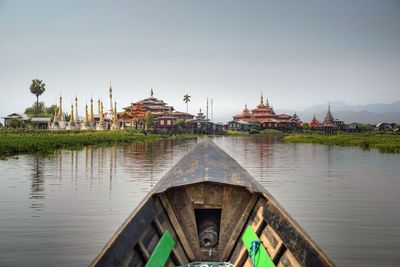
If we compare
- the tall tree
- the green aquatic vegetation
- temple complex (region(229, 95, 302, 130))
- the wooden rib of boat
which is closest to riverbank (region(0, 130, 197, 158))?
the tall tree

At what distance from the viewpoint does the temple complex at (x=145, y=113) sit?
57.8 metres

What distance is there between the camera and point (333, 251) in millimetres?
5582

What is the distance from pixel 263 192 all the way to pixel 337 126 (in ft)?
245

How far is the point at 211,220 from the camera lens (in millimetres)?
4531

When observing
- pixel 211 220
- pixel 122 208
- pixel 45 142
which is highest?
pixel 45 142

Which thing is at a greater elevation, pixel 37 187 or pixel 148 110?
pixel 148 110

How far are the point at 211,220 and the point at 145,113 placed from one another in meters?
56.7

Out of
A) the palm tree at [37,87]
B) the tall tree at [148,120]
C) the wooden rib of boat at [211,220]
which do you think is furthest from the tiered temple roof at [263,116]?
the wooden rib of boat at [211,220]

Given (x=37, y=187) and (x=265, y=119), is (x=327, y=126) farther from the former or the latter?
(x=37, y=187)

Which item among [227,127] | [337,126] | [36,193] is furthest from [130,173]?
[337,126]

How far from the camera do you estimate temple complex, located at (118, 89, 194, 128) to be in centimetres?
5778

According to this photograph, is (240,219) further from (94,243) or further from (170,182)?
(94,243)

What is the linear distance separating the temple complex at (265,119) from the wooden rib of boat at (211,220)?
67.1 m

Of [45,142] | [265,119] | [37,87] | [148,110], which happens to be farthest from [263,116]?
[45,142]
